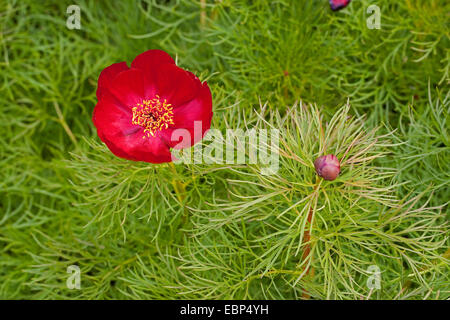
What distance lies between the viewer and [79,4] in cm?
125

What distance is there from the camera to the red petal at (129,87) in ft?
2.34

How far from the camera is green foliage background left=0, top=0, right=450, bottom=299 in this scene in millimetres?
787

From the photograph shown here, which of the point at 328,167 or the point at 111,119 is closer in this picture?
the point at 328,167

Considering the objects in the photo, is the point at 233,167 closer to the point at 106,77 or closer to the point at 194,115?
the point at 194,115

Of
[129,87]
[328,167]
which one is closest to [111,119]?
[129,87]

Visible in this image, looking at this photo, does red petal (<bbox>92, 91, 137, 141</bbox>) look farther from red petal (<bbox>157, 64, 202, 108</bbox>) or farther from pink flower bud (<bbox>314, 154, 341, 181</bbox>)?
pink flower bud (<bbox>314, 154, 341, 181</bbox>)

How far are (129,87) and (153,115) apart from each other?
5 cm

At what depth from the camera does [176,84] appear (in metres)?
0.73

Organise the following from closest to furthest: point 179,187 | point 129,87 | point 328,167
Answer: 1. point 328,167
2. point 129,87
3. point 179,187

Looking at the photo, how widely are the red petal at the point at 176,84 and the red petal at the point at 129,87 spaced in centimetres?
3

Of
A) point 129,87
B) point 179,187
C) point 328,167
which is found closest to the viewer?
point 328,167

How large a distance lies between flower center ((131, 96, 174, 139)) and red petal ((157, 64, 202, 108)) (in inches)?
0.5
